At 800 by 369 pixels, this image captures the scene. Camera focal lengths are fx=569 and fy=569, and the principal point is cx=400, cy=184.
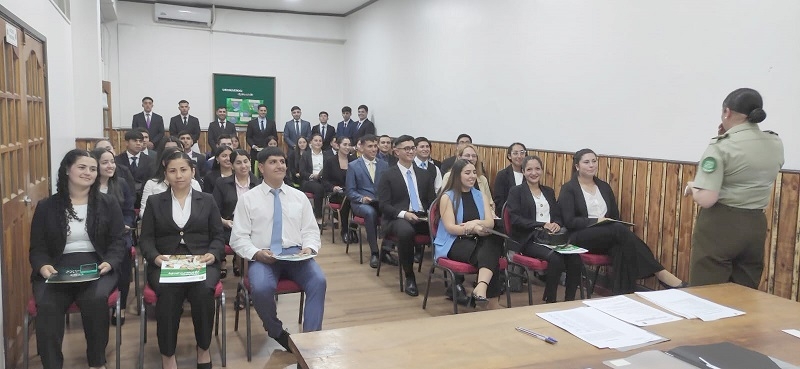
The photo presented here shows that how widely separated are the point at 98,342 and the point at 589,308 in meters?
2.53

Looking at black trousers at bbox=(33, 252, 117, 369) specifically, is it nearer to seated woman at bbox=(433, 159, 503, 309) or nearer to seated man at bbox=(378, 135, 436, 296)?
seated woman at bbox=(433, 159, 503, 309)

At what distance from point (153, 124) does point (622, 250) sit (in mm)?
8624

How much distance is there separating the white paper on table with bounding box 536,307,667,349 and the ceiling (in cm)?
929

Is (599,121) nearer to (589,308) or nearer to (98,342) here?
(589,308)

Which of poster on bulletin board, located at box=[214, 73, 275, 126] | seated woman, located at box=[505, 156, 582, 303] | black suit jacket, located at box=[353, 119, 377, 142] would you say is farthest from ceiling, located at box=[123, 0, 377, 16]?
seated woman, located at box=[505, 156, 582, 303]

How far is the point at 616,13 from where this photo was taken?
5.00 metres

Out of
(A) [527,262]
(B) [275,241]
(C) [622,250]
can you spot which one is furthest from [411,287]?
(C) [622,250]

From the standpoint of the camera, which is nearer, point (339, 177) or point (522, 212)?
point (522, 212)

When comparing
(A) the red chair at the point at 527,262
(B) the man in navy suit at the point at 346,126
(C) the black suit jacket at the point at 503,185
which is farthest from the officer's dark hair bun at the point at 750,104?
(B) the man in navy suit at the point at 346,126

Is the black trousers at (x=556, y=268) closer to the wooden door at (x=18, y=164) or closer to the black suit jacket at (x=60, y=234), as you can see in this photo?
the black suit jacket at (x=60, y=234)

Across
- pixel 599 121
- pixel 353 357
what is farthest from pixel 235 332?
pixel 599 121

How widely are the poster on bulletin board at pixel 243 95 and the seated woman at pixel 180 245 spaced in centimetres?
828

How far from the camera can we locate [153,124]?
1022cm

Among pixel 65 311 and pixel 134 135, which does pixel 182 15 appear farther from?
pixel 65 311
